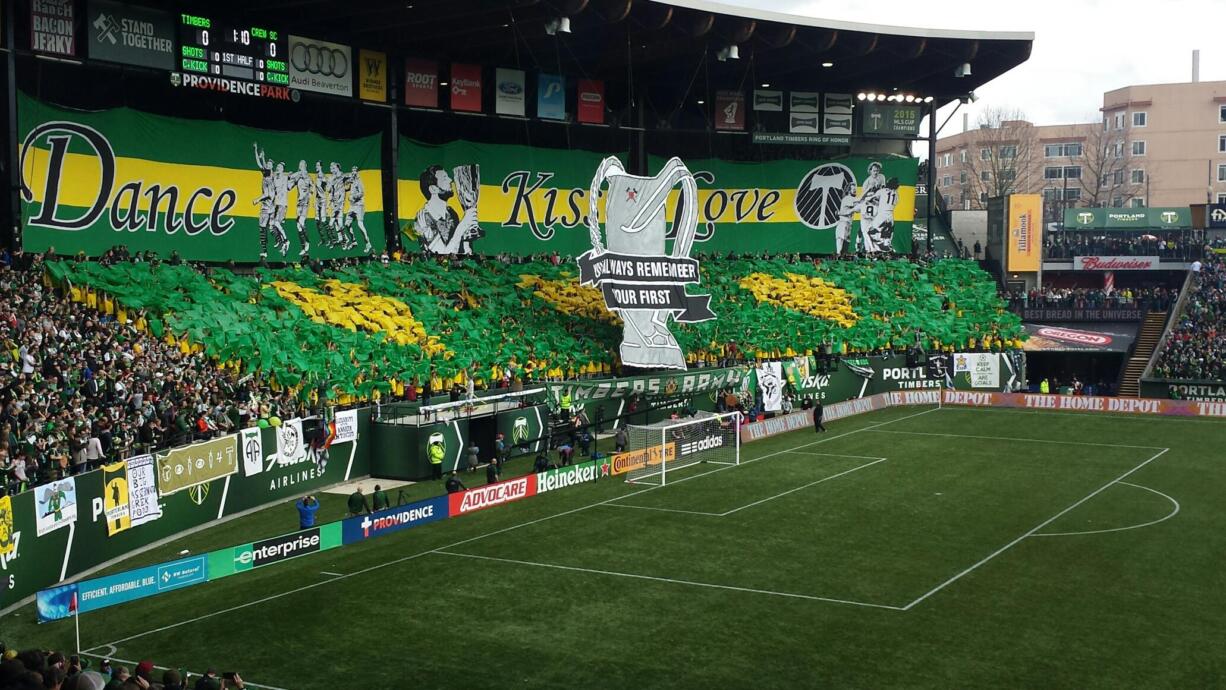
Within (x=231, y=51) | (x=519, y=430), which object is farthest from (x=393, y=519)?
(x=231, y=51)

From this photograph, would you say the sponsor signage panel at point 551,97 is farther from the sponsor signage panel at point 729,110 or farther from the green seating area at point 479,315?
the sponsor signage panel at point 729,110

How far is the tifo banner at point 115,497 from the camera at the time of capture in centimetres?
2727

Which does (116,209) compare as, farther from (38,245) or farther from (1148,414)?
(1148,414)

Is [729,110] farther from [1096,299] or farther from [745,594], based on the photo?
[745,594]

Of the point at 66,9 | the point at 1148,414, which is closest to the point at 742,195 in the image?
the point at 1148,414

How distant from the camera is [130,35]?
41.3 m

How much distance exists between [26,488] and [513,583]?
10404mm

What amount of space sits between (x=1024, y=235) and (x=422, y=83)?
137 feet

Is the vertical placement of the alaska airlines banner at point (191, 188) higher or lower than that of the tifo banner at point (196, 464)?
higher

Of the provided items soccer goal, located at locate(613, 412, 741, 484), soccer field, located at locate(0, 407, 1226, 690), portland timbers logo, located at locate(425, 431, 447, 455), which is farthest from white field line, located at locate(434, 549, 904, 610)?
soccer goal, located at locate(613, 412, 741, 484)

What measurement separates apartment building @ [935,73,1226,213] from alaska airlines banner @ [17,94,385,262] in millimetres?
72328

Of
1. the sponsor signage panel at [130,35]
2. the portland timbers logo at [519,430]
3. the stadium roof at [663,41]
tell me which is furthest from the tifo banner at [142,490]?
the stadium roof at [663,41]

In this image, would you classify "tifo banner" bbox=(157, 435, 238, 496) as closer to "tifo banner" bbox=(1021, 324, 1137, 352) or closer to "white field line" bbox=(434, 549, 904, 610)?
"white field line" bbox=(434, 549, 904, 610)

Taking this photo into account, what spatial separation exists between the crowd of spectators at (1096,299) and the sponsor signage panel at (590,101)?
Result: 27.6m
